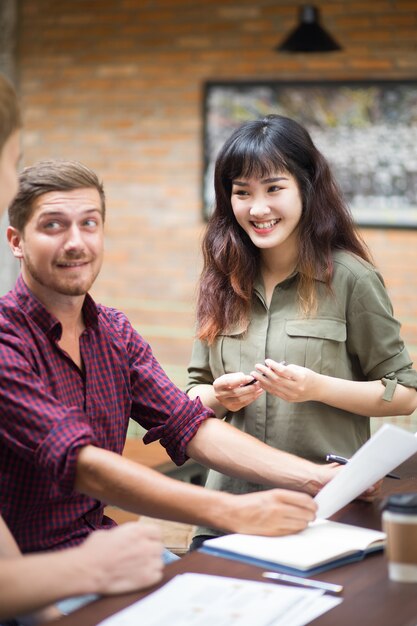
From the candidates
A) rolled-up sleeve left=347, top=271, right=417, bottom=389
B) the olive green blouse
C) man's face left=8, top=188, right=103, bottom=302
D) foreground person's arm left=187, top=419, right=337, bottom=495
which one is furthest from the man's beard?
rolled-up sleeve left=347, top=271, right=417, bottom=389

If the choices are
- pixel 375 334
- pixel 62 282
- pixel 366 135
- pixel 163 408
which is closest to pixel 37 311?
pixel 62 282

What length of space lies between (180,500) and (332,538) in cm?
31

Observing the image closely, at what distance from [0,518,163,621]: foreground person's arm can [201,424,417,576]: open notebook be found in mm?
207

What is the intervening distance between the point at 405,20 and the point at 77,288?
568 centimetres

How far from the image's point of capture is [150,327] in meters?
7.88

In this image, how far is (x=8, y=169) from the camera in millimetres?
1664

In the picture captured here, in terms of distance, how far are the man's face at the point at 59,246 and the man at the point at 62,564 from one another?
33 cm

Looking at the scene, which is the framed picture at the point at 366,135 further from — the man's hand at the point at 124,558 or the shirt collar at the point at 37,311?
the man's hand at the point at 124,558

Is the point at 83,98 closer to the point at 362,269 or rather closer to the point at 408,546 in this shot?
the point at 362,269

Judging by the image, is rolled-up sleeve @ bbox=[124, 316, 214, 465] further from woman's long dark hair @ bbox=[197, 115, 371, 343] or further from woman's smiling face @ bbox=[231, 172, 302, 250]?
woman's smiling face @ bbox=[231, 172, 302, 250]

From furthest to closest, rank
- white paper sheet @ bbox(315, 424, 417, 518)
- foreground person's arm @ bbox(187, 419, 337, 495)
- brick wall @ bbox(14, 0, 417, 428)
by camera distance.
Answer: brick wall @ bbox(14, 0, 417, 428)
foreground person's arm @ bbox(187, 419, 337, 495)
white paper sheet @ bbox(315, 424, 417, 518)

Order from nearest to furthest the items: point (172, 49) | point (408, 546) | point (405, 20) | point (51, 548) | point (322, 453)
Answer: point (408, 546) < point (51, 548) < point (322, 453) < point (405, 20) < point (172, 49)

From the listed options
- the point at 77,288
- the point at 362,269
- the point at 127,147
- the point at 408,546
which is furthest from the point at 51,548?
the point at 127,147

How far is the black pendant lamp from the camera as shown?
6.40 m
